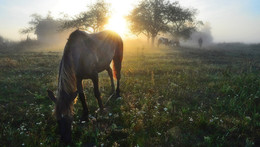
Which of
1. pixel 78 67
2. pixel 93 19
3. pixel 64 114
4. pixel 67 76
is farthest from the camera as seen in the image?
pixel 93 19

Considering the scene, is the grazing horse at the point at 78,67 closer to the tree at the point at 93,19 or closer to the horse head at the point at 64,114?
the horse head at the point at 64,114

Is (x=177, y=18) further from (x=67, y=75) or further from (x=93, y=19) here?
(x=67, y=75)

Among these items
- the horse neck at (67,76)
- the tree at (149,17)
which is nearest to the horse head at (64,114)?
the horse neck at (67,76)

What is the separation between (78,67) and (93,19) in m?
38.6

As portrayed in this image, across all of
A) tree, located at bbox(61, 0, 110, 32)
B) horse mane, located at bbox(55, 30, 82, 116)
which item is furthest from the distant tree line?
horse mane, located at bbox(55, 30, 82, 116)

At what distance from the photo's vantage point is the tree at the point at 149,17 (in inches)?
1795

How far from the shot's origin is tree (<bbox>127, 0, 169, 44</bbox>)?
150 feet

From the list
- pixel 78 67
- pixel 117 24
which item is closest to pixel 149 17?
pixel 117 24

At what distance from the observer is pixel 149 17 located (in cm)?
4603

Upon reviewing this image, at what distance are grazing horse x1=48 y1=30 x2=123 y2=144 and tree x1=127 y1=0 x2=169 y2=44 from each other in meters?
39.4

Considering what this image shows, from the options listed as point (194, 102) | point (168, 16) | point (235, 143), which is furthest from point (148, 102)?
point (168, 16)

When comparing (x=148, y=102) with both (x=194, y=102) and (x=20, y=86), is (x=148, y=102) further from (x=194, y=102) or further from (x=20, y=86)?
(x=20, y=86)

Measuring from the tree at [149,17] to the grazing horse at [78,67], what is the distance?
39.4 metres

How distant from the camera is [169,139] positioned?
172 inches
